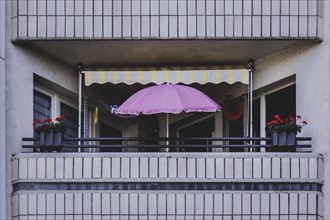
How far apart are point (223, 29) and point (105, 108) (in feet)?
13.3

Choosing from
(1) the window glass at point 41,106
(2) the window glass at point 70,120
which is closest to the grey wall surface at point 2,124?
(1) the window glass at point 41,106

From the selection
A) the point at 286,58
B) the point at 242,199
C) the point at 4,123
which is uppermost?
the point at 286,58

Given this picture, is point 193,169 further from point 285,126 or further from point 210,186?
point 285,126

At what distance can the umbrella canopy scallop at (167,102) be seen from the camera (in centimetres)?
1720

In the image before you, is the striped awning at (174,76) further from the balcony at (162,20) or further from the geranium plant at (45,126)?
the geranium plant at (45,126)

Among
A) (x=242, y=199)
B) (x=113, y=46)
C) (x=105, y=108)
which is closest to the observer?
(x=242, y=199)

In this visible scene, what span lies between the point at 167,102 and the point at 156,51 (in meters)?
1.72

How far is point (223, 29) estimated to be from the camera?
17.6 meters

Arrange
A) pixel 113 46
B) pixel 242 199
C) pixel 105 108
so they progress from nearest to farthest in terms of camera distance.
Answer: pixel 242 199 < pixel 113 46 < pixel 105 108

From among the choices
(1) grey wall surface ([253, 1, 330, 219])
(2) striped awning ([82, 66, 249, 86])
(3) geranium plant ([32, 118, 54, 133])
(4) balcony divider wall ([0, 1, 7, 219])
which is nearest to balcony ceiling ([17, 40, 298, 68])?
(2) striped awning ([82, 66, 249, 86])

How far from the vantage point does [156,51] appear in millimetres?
18750

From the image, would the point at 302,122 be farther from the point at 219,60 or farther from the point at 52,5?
the point at 52,5

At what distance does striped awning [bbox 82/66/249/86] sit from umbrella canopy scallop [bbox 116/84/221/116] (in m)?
1.67

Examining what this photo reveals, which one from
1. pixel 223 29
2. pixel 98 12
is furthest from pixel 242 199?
pixel 98 12
